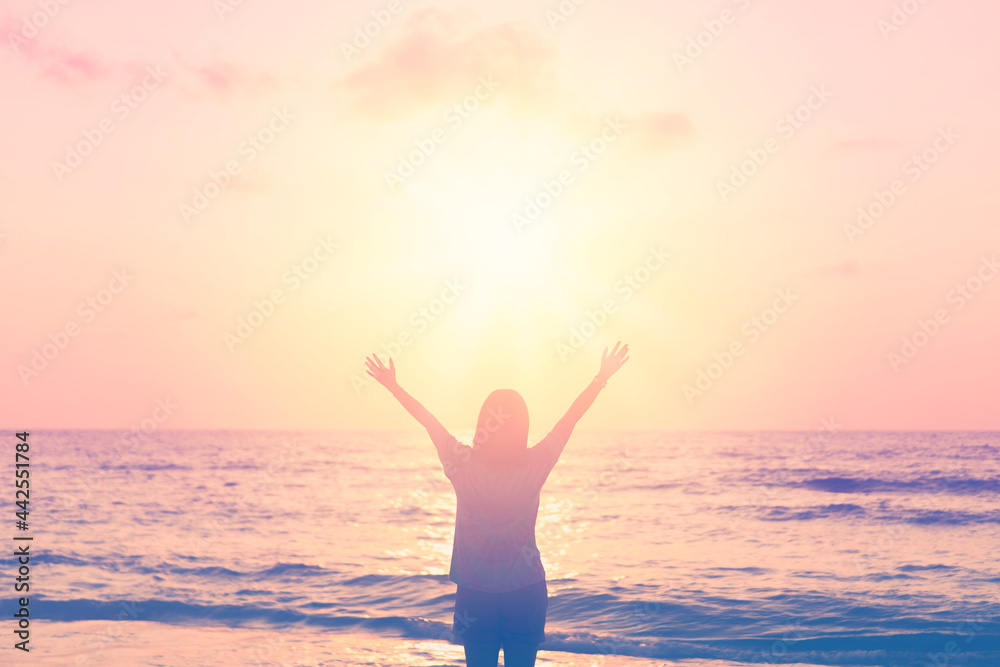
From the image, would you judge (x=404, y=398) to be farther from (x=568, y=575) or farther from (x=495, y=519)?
(x=568, y=575)

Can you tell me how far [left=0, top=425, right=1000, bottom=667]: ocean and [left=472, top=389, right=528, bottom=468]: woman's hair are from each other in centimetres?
721

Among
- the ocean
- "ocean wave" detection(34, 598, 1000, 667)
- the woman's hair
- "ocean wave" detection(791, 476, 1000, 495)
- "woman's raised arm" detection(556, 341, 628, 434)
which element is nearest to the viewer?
the woman's hair

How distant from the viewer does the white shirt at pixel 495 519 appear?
379cm

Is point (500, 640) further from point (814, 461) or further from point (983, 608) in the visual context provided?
point (814, 461)

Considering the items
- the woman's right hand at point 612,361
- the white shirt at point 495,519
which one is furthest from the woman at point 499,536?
the woman's right hand at point 612,361

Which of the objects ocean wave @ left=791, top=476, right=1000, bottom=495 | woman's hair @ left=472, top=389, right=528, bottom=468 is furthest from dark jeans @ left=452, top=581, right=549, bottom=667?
ocean wave @ left=791, top=476, right=1000, bottom=495

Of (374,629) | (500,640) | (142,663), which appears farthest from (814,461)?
(500,640)

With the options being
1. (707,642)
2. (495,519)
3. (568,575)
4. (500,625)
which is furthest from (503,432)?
(568,575)

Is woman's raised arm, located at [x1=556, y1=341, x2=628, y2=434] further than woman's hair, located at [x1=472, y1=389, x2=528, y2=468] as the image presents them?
Yes

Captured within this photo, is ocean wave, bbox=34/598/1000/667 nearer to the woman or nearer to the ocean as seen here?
the ocean

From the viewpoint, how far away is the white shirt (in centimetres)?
379

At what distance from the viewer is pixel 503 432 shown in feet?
12.3

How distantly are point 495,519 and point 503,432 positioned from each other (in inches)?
18.2

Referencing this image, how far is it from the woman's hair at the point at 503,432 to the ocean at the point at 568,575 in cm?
721
